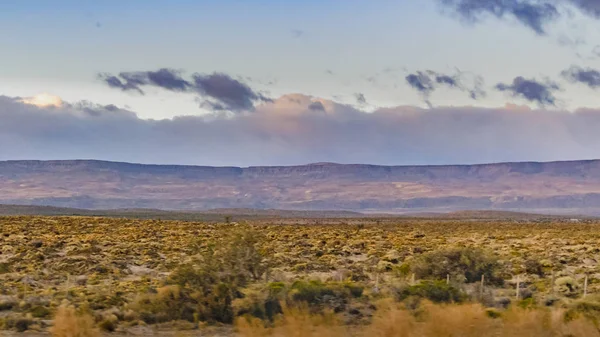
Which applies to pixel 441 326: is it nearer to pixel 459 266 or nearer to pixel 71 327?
pixel 71 327

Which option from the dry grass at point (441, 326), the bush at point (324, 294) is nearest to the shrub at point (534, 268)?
the bush at point (324, 294)

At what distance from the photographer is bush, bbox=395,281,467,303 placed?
21.3m

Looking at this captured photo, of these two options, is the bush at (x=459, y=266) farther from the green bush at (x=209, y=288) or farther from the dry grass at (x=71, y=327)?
the dry grass at (x=71, y=327)

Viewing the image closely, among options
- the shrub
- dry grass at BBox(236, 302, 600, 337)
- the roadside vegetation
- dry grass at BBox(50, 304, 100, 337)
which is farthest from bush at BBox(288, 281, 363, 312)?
the shrub

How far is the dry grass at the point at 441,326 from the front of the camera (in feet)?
45.5

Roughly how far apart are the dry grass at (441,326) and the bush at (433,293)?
16.0 ft

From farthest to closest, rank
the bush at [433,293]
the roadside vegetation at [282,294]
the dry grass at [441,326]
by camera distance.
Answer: the bush at [433,293] → the roadside vegetation at [282,294] → the dry grass at [441,326]

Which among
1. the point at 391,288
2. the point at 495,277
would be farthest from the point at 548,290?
the point at 391,288

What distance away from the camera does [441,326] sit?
46.8 feet

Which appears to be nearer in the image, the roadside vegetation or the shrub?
the roadside vegetation

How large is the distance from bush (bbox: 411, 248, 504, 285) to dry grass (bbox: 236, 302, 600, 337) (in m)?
12.7

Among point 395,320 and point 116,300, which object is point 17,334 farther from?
point 395,320

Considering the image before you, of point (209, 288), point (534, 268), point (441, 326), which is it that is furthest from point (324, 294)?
point (534, 268)

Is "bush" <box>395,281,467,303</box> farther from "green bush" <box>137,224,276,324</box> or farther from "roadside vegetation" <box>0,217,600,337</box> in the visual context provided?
Answer: "green bush" <box>137,224,276,324</box>
